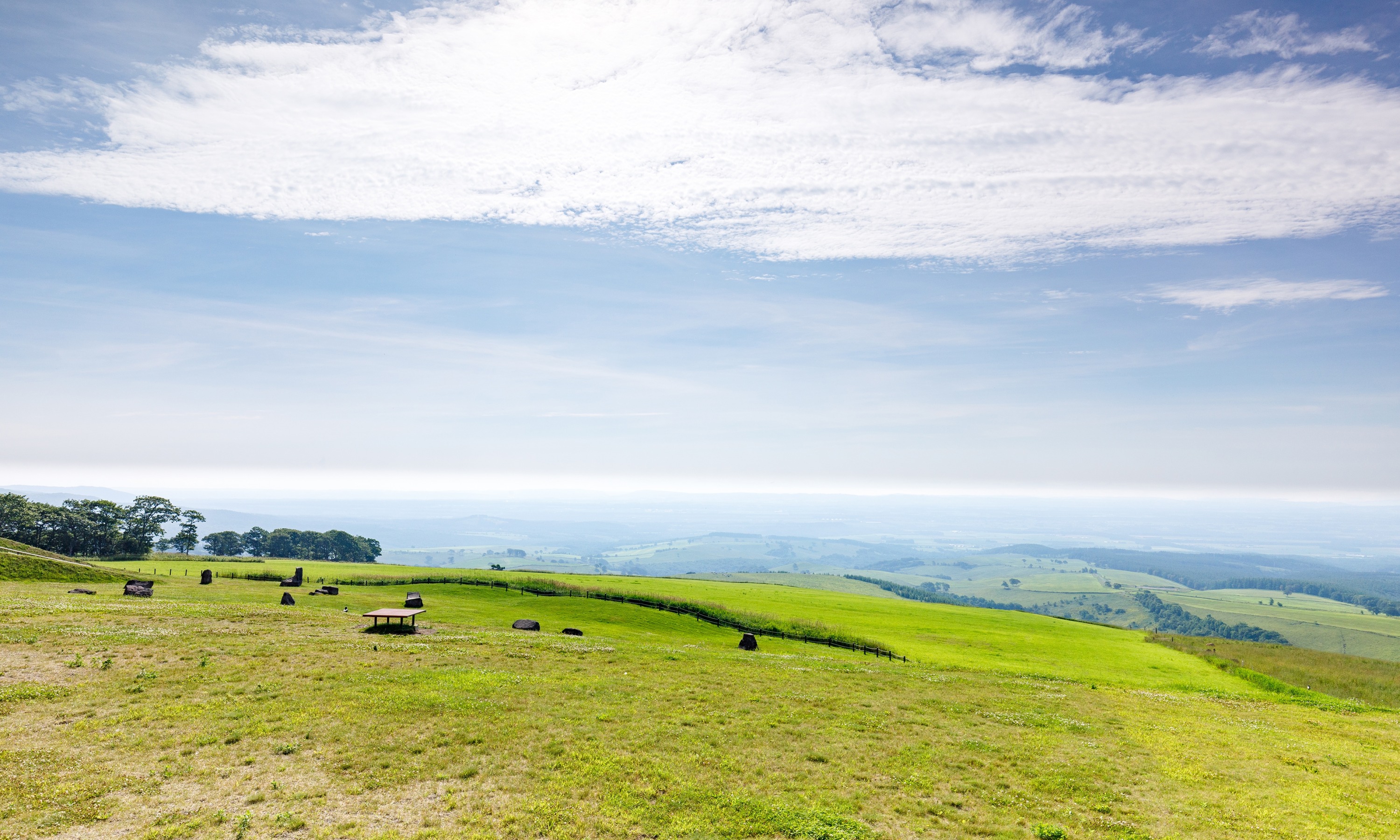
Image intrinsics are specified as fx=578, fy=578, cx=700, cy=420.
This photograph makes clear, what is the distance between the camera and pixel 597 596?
70.5m

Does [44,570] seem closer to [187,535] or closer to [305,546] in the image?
[187,535]

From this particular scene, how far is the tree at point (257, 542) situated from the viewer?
162m

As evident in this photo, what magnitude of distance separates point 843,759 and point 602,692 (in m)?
11.4

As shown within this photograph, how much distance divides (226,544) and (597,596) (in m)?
162

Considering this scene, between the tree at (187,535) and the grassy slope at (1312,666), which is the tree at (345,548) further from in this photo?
the grassy slope at (1312,666)

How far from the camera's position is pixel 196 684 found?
75.8ft

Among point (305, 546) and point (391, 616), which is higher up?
point (391, 616)

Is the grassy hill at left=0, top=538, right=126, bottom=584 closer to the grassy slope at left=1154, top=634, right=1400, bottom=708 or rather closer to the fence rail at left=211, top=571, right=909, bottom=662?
the fence rail at left=211, top=571, right=909, bottom=662

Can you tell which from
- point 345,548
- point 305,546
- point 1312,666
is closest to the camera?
point 1312,666

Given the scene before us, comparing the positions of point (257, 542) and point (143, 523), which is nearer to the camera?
point (143, 523)

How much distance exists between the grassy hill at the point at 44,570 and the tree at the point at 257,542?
119 metres

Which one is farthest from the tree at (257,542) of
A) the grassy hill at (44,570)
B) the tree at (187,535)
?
the grassy hill at (44,570)

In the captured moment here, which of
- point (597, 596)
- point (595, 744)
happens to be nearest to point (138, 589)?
point (597, 596)

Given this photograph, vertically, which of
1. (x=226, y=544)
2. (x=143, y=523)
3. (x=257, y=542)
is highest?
(x=143, y=523)
